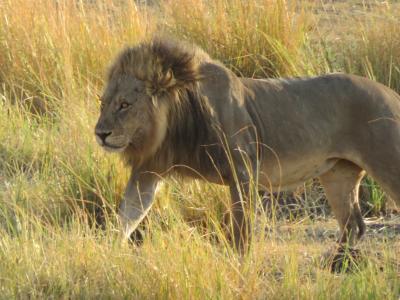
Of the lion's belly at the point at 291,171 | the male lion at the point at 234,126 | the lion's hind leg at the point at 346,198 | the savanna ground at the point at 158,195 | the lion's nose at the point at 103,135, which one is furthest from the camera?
the lion's hind leg at the point at 346,198

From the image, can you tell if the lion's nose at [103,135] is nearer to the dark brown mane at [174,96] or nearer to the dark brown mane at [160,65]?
the dark brown mane at [174,96]

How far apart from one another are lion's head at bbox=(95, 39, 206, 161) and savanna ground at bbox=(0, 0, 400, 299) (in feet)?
0.98

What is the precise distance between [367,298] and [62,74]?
3.60 m

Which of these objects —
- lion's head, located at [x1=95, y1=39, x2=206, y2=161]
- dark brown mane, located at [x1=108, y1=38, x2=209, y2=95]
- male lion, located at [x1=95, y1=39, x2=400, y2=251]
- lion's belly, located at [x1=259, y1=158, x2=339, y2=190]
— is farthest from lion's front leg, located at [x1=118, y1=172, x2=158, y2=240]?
lion's belly, located at [x1=259, y1=158, x2=339, y2=190]

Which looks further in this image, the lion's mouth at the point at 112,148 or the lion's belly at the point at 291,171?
the lion's belly at the point at 291,171

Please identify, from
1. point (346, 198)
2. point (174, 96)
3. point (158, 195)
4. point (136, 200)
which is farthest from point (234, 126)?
point (346, 198)

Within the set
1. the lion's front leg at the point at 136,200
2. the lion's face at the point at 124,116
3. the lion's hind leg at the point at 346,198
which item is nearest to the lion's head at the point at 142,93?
the lion's face at the point at 124,116

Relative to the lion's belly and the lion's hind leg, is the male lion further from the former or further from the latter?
the lion's hind leg

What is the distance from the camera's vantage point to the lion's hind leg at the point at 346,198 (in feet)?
17.9

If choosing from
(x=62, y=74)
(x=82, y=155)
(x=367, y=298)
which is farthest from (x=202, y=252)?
(x=62, y=74)

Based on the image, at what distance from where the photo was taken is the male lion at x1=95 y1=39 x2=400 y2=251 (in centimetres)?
490

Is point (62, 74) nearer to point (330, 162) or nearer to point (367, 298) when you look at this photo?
point (330, 162)

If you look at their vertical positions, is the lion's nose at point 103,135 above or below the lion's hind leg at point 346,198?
above

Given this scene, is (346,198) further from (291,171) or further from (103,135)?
(103,135)
